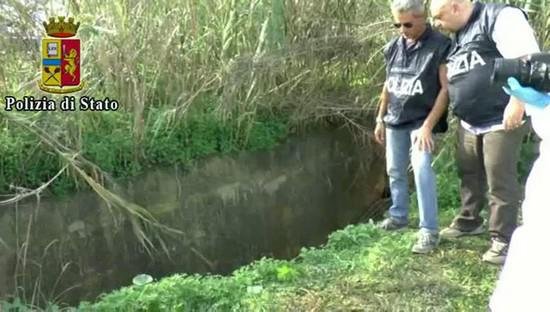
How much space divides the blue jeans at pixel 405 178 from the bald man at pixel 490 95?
32 centimetres

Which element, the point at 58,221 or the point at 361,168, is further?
the point at 361,168

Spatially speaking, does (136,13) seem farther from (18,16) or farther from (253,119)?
(253,119)

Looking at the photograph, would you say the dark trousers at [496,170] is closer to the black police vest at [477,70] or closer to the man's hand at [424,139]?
the black police vest at [477,70]

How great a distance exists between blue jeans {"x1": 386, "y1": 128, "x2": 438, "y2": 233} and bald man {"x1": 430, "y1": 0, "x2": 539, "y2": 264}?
323 millimetres

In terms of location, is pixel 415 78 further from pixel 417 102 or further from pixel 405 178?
pixel 405 178

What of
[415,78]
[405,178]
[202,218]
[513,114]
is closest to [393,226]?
[405,178]

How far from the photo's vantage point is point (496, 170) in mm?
4230

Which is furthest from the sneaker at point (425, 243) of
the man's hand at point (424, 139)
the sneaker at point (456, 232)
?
the man's hand at point (424, 139)

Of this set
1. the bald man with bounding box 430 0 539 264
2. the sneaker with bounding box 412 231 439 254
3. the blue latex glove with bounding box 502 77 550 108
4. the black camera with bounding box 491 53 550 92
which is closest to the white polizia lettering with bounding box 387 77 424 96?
the bald man with bounding box 430 0 539 264

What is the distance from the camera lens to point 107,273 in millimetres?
5535

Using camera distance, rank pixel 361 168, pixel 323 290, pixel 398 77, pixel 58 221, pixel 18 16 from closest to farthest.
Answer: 1. pixel 323 290
2. pixel 398 77
3. pixel 18 16
4. pixel 58 221
5. pixel 361 168

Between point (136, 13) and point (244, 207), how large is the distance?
5.90 feet

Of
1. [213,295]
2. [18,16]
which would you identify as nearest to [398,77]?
[213,295]

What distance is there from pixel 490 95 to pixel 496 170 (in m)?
0.41
